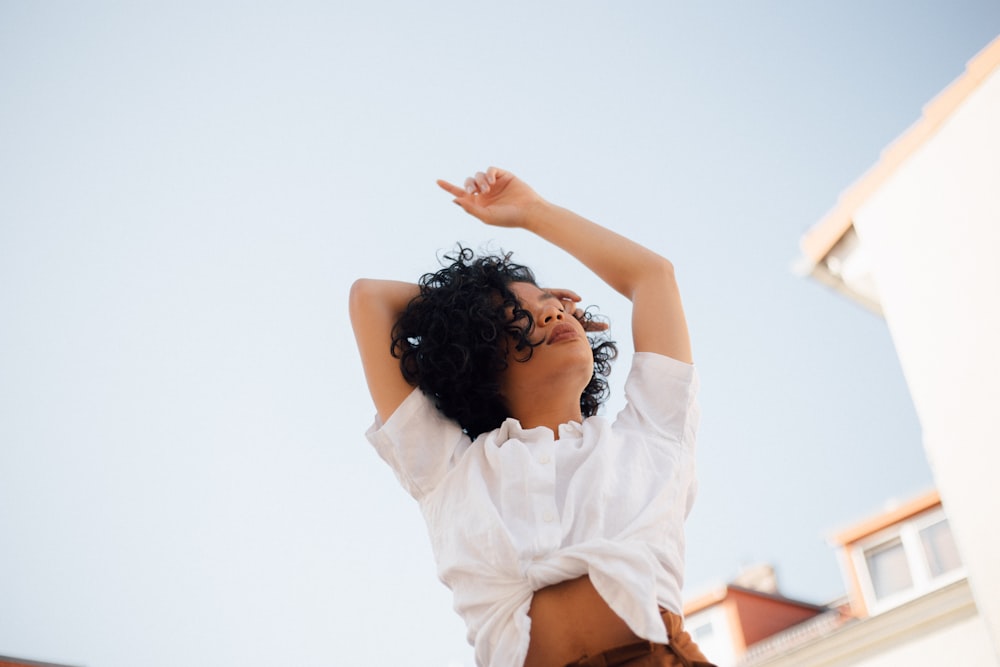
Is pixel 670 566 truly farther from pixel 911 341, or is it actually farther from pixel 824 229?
pixel 824 229

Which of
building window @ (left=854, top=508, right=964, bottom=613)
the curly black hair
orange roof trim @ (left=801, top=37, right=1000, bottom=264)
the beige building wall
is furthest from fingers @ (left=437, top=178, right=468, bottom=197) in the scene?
building window @ (left=854, top=508, right=964, bottom=613)

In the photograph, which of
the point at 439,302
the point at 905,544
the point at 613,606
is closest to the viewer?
the point at 613,606

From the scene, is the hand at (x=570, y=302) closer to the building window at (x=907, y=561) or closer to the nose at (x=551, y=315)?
the nose at (x=551, y=315)

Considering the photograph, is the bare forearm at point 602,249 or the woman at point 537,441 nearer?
the woman at point 537,441

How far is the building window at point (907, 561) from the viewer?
8.36 metres

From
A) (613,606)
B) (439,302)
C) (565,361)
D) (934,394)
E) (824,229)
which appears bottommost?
(613,606)

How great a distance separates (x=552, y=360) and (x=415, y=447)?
0.99 feet

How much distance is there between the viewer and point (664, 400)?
1.89 metres

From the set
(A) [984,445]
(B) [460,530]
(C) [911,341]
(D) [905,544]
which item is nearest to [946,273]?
(C) [911,341]

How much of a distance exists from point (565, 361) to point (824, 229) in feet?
16.9

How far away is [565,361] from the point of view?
1.94 metres

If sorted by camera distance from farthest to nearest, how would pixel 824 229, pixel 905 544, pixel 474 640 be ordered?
pixel 905 544 → pixel 824 229 → pixel 474 640

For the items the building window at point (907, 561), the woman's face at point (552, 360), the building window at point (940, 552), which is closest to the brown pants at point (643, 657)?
the woman's face at point (552, 360)

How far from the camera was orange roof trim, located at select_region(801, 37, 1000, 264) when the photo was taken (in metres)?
5.59
